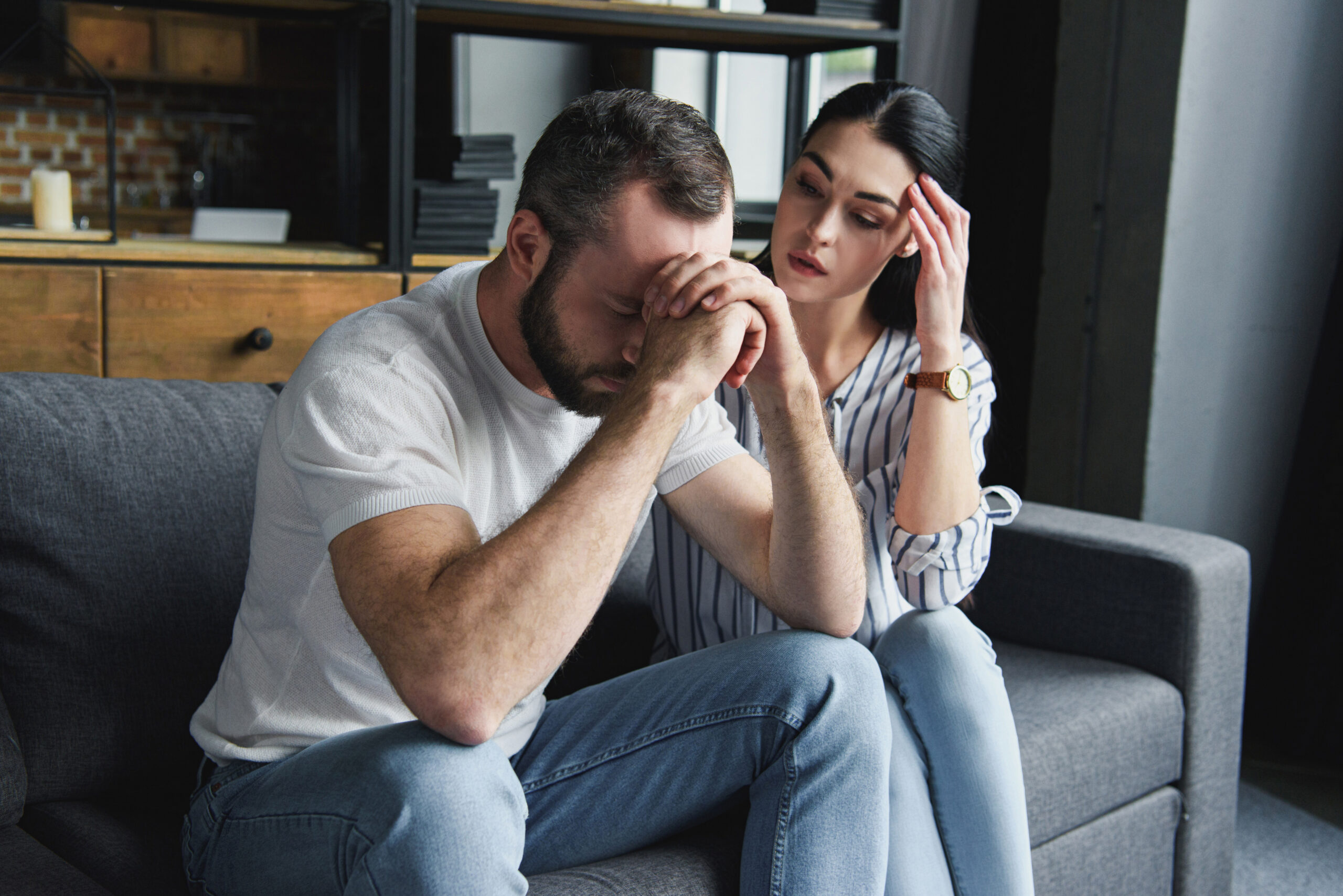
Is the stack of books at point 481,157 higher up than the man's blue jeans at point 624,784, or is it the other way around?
the stack of books at point 481,157

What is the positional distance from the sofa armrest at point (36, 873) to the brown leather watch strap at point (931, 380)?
1.03 metres

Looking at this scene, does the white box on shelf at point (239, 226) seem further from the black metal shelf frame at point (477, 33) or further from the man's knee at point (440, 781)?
the man's knee at point (440, 781)

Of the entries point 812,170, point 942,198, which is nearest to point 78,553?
point 812,170

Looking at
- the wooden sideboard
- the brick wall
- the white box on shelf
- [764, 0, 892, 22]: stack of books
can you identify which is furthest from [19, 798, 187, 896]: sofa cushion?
the brick wall

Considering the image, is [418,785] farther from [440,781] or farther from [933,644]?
[933,644]

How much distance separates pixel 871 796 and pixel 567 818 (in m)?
0.29

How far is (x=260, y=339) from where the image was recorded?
1.93m

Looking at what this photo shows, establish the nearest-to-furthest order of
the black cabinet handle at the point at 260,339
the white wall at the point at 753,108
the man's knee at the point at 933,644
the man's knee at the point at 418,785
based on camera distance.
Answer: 1. the man's knee at the point at 418,785
2. the man's knee at the point at 933,644
3. the black cabinet handle at the point at 260,339
4. the white wall at the point at 753,108

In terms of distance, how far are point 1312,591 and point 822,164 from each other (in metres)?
1.65

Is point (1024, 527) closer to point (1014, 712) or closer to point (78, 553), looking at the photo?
point (1014, 712)

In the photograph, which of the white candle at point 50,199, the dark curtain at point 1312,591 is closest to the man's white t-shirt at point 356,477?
the white candle at point 50,199

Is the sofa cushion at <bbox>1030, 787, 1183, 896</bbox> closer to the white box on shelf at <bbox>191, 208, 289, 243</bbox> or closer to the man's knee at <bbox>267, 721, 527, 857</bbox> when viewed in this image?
the man's knee at <bbox>267, 721, 527, 857</bbox>

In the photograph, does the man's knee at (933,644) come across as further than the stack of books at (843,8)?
No

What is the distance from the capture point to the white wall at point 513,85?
145 inches
